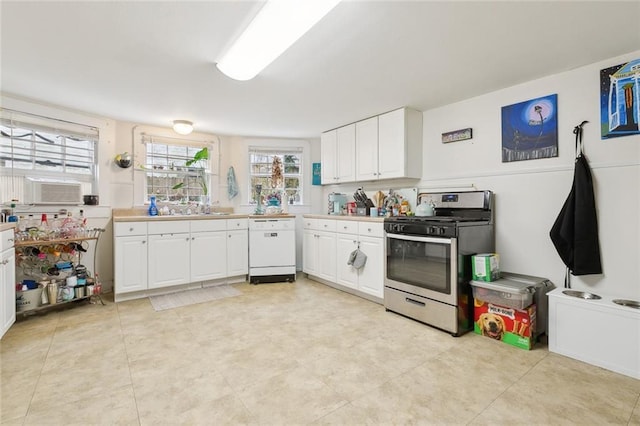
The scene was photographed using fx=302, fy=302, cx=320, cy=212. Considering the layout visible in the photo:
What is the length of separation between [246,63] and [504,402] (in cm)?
268

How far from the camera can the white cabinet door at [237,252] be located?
4105mm

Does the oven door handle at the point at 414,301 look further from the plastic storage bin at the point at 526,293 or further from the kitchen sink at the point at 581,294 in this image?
the kitchen sink at the point at 581,294

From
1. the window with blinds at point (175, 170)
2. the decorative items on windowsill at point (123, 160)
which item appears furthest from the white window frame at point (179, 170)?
the decorative items on windowsill at point (123, 160)

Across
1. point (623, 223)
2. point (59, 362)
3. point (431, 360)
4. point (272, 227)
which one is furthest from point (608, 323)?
point (59, 362)

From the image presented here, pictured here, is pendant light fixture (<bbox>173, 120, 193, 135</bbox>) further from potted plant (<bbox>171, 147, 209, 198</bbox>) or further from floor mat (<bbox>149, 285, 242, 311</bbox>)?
floor mat (<bbox>149, 285, 242, 311</bbox>)

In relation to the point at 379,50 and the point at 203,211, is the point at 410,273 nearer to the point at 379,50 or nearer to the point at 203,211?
the point at 379,50

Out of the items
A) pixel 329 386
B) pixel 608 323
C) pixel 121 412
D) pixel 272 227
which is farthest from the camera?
pixel 272 227

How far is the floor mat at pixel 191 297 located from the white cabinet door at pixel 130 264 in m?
0.27

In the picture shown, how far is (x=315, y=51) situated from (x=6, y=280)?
2948 millimetres

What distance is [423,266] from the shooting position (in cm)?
277

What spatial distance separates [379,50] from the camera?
84.8 inches

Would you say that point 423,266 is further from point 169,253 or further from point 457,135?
point 169,253

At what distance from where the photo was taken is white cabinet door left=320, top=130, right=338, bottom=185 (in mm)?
4289

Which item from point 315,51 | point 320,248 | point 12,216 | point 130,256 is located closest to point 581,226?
point 315,51
